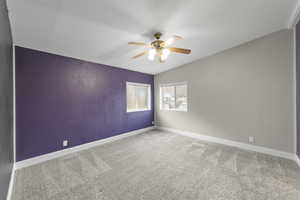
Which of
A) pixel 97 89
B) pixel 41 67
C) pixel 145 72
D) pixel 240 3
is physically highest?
pixel 240 3

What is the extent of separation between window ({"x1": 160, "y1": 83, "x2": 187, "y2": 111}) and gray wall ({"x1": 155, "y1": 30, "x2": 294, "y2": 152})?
317mm

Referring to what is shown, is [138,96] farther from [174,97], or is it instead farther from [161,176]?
[161,176]

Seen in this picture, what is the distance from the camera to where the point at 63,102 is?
9.49ft

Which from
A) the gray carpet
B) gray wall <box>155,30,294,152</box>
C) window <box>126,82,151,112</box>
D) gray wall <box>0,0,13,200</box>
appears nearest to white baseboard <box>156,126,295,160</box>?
gray wall <box>155,30,294,152</box>

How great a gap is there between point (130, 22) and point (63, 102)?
7.68 feet

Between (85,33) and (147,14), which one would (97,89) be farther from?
(147,14)

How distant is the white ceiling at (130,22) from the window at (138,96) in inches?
71.4

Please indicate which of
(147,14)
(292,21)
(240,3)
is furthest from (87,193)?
(292,21)

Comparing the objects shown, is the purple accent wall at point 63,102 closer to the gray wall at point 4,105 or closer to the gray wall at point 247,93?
the gray wall at point 4,105

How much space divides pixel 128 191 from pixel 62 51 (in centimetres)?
303

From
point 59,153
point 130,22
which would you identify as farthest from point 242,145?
point 59,153

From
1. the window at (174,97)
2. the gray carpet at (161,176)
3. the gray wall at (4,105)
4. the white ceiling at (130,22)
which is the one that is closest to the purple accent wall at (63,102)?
the white ceiling at (130,22)

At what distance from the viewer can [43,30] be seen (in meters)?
1.99

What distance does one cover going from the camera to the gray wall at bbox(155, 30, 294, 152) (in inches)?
105
